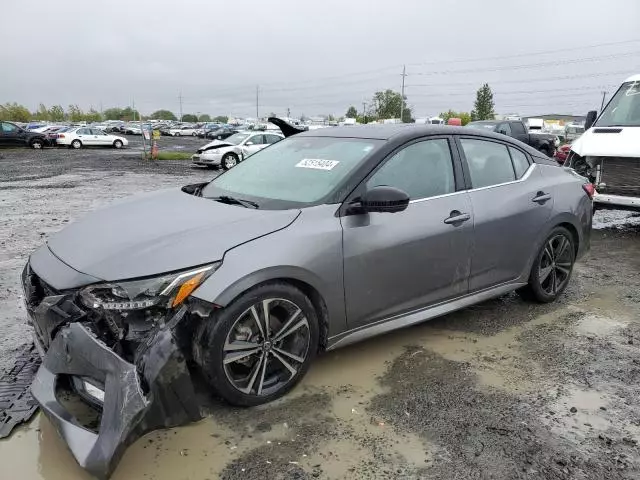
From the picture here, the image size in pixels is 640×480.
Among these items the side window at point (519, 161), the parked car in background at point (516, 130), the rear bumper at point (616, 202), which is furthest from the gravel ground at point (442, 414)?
the parked car in background at point (516, 130)

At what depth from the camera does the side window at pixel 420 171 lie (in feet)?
12.4

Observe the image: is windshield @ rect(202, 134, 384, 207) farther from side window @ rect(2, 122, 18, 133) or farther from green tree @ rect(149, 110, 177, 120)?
green tree @ rect(149, 110, 177, 120)

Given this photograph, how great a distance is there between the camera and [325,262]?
3295 millimetres

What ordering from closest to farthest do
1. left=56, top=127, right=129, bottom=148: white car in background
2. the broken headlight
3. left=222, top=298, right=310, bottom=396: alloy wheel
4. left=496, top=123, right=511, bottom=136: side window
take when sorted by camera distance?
1. the broken headlight
2. left=222, top=298, right=310, bottom=396: alloy wheel
3. left=496, top=123, right=511, bottom=136: side window
4. left=56, top=127, right=129, bottom=148: white car in background

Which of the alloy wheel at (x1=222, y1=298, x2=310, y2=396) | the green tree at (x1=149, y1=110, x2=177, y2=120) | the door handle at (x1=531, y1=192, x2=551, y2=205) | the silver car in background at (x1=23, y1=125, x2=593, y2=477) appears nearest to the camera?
the silver car in background at (x1=23, y1=125, x2=593, y2=477)

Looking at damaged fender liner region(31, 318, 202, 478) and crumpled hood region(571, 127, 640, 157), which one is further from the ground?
crumpled hood region(571, 127, 640, 157)

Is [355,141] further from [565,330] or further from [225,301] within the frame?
[565,330]

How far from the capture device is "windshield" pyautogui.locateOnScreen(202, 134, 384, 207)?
3658 millimetres

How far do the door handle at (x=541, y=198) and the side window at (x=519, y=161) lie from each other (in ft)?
0.73

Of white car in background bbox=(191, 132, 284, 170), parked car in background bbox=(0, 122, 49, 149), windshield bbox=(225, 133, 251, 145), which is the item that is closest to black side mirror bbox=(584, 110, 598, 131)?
white car in background bbox=(191, 132, 284, 170)

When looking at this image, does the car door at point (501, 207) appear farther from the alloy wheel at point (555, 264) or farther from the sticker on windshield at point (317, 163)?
the sticker on windshield at point (317, 163)

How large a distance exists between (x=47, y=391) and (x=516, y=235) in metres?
3.53

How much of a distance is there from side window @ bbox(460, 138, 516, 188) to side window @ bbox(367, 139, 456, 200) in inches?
9.4

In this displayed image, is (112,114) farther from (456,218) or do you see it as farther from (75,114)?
(456,218)
